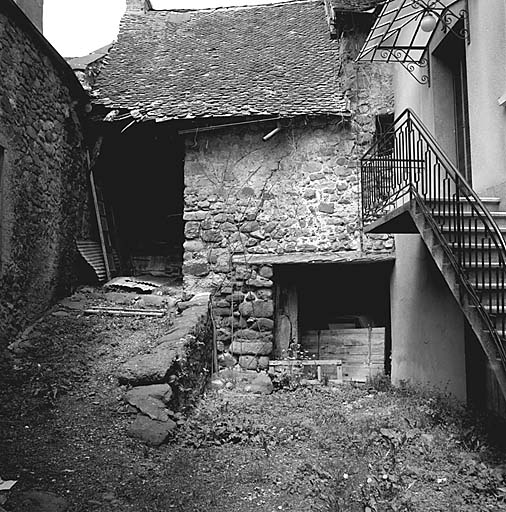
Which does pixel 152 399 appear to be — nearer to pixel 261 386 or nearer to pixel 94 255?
pixel 261 386

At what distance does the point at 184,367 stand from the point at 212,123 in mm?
4911

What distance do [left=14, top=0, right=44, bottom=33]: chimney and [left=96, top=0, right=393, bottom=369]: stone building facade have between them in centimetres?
178

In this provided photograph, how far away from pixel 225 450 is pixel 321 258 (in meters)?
4.69

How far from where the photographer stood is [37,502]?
12.5 ft

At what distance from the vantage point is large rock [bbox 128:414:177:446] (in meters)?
5.13

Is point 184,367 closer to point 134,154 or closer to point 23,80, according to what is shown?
point 23,80

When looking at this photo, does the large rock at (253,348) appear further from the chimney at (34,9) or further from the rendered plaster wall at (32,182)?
the chimney at (34,9)

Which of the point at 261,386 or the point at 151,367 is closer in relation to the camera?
the point at 151,367

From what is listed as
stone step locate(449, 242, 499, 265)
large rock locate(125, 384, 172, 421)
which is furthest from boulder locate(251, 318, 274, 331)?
stone step locate(449, 242, 499, 265)

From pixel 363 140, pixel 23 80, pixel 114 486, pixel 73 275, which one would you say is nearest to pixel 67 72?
pixel 23 80

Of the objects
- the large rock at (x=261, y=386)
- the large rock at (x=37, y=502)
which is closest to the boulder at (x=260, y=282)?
the large rock at (x=261, y=386)

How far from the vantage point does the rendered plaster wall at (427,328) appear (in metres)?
7.77

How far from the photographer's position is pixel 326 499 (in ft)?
14.1

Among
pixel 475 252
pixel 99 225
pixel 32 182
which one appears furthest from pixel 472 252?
pixel 99 225
